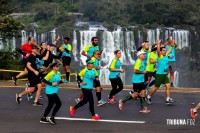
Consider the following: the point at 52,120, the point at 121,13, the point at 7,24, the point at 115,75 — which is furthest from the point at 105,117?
the point at 121,13

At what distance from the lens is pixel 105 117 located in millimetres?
11234

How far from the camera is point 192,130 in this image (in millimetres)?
9852

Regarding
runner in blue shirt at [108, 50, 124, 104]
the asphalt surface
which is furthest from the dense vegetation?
runner in blue shirt at [108, 50, 124, 104]

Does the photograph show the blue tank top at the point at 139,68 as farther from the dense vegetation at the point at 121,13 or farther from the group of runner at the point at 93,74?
the dense vegetation at the point at 121,13

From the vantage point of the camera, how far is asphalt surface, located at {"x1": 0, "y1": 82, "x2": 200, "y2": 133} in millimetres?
9930

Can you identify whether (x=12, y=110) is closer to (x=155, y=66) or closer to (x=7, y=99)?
(x=7, y=99)

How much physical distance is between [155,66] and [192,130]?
4228mm

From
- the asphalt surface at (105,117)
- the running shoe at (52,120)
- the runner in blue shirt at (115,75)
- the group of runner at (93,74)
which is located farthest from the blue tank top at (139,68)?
the running shoe at (52,120)

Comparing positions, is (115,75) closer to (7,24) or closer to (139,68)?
(139,68)

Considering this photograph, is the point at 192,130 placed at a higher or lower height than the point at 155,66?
lower

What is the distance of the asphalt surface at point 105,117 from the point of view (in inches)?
391

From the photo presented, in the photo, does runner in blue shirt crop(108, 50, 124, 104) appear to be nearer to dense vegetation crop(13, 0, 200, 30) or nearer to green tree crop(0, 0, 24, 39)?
green tree crop(0, 0, 24, 39)

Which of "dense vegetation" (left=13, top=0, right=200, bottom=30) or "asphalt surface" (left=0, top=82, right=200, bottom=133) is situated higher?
"dense vegetation" (left=13, top=0, right=200, bottom=30)

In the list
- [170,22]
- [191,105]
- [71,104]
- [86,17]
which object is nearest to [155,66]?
[191,105]
